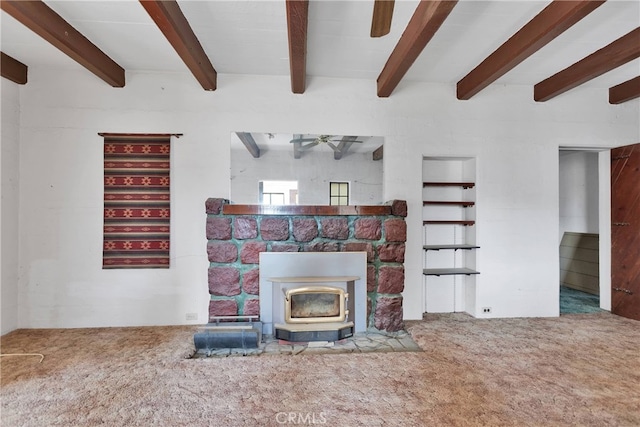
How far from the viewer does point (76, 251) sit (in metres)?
2.82

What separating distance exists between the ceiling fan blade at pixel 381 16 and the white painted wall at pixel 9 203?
3.35 meters

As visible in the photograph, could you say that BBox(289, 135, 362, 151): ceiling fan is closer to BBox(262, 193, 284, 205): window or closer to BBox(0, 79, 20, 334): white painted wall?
BBox(262, 193, 284, 205): window

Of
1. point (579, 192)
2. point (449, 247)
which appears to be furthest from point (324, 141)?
point (579, 192)

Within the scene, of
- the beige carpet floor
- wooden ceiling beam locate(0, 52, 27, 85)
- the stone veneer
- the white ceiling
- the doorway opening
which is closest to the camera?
the beige carpet floor

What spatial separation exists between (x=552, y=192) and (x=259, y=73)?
336cm

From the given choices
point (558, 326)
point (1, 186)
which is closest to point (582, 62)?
point (558, 326)

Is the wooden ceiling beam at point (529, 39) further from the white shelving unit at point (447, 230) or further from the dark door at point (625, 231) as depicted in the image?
the dark door at point (625, 231)

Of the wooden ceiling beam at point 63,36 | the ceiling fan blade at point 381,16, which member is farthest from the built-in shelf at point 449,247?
the wooden ceiling beam at point 63,36

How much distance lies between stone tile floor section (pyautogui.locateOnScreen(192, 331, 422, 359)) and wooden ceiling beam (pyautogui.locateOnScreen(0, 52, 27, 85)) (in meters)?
2.97

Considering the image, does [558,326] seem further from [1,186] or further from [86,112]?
[1,186]

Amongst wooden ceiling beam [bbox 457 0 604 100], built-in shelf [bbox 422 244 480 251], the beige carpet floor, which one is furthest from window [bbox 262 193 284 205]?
wooden ceiling beam [bbox 457 0 604 100]

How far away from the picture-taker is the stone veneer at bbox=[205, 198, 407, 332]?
267 centimetres

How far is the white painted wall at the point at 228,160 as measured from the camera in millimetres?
2805

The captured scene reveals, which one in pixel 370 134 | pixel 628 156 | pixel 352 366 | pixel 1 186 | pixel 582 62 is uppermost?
pixel 582 62
